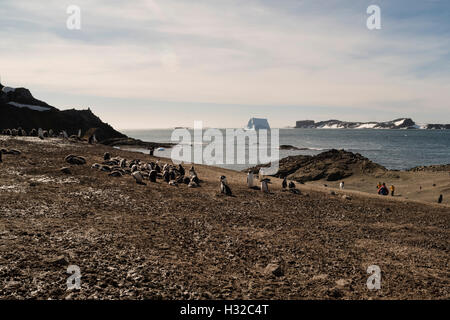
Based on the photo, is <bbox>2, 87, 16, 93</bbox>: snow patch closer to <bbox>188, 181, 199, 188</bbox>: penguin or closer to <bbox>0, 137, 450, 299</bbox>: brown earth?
<bbox>0, 137, 450, 299</bbox>: brown earth

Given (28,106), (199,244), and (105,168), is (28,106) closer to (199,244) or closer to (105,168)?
(105,168)

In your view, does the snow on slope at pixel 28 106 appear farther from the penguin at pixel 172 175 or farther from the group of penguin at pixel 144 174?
the penguin at pixel 172 175

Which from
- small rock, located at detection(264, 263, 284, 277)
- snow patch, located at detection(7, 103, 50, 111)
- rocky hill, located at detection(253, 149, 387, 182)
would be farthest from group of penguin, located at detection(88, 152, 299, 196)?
snow patch, located at detection(7, 103, 50, 111)

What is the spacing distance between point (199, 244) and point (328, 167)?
160 ft

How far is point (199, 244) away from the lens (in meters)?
12.5

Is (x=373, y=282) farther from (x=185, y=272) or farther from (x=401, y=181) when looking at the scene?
(x=401, y=181)

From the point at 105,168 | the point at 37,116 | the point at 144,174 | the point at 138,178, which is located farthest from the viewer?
the point at 37,116

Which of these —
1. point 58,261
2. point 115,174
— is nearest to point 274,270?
point 58,261

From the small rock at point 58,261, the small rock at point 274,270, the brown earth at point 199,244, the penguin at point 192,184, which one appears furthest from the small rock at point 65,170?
the small rock at point 274,270

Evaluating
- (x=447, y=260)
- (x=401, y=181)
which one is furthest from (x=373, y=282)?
(x=401, y=181)

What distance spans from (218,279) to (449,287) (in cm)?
759

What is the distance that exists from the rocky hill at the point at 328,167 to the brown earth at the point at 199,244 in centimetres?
3181

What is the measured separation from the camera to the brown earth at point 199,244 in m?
8.73

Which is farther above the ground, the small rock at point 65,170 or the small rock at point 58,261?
the small rock at point 65,170
